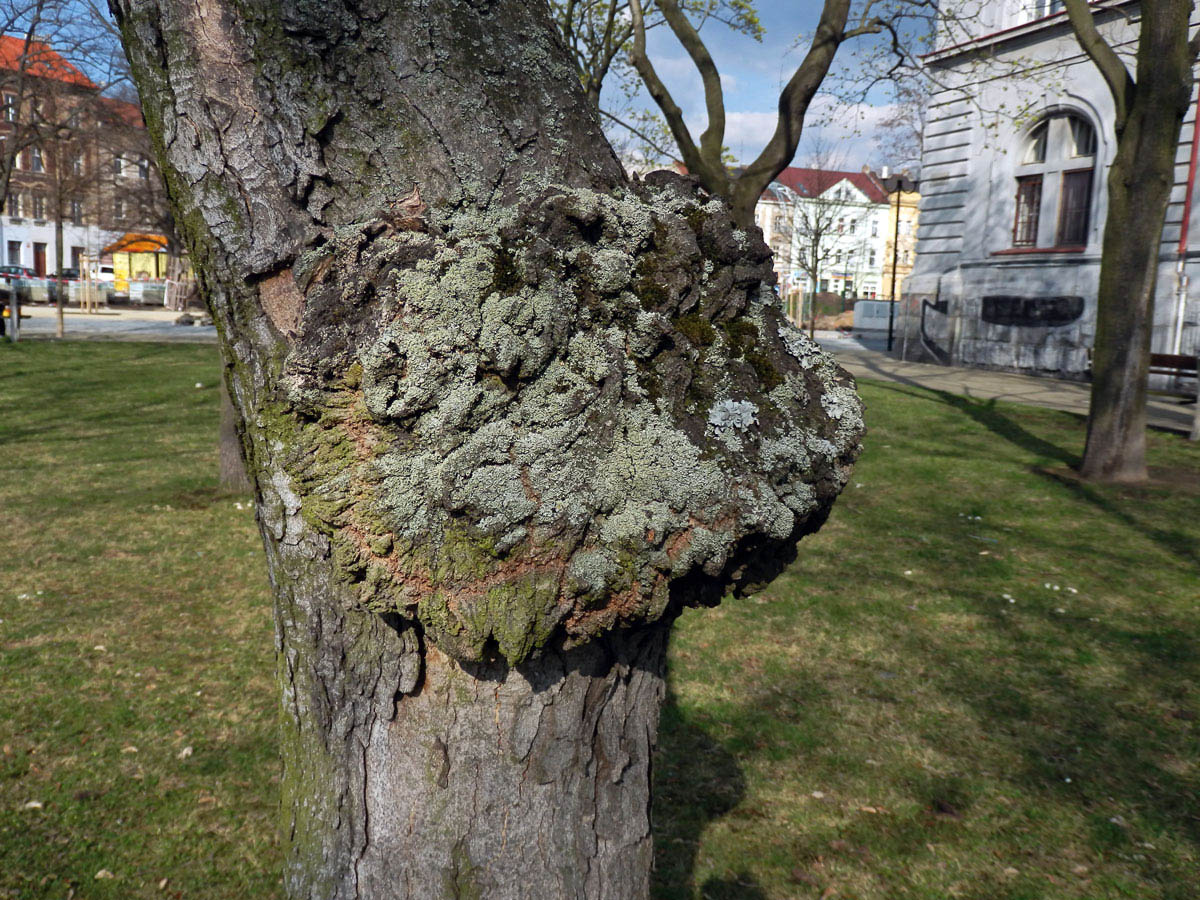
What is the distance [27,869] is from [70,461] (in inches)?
255

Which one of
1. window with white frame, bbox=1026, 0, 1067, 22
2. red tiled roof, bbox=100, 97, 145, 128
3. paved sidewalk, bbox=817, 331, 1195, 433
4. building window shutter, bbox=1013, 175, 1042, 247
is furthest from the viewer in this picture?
red tiled roof, bbox=100, 97, 145, 128

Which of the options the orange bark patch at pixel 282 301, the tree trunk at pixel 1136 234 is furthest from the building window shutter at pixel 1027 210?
the orange bark patch at pixel 282 301

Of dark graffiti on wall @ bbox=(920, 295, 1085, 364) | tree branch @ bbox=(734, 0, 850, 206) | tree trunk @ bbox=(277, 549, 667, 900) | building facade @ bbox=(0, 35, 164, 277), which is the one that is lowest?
tree trunk @ bbox=(277, 549, 667, 900)

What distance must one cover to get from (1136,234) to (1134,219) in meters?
0.13

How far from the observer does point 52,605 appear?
501cm

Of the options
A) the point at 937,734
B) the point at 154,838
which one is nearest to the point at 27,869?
the point at 154,838

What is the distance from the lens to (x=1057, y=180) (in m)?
19.0

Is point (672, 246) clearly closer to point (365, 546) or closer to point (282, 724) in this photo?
point (365, 546)

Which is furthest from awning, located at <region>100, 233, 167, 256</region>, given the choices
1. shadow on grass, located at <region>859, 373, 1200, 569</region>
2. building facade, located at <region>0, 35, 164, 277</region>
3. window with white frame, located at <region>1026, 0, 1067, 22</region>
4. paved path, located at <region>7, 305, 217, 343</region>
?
shadow on grass, located at <region>859, 373, 1200, 569</region>

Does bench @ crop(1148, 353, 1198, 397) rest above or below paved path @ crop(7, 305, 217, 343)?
above

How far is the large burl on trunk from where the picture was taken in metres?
1.44

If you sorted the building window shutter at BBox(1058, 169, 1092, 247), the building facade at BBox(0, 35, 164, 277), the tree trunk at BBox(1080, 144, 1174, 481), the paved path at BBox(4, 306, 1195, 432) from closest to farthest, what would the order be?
the tree trunk at BBox(1080, 144, 1174, 481)
the paved path at BBox(4, 306, 1195, 432)
the building window shutter at BBox(1058, 169, 1092, 247)
the building facade at BBox(0, 35, 164, 277)

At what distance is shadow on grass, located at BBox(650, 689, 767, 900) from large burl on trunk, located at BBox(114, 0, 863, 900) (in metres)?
1.09

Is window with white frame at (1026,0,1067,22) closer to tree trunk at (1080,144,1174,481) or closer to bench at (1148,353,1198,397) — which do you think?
bench at (1148,353,1198,397)
